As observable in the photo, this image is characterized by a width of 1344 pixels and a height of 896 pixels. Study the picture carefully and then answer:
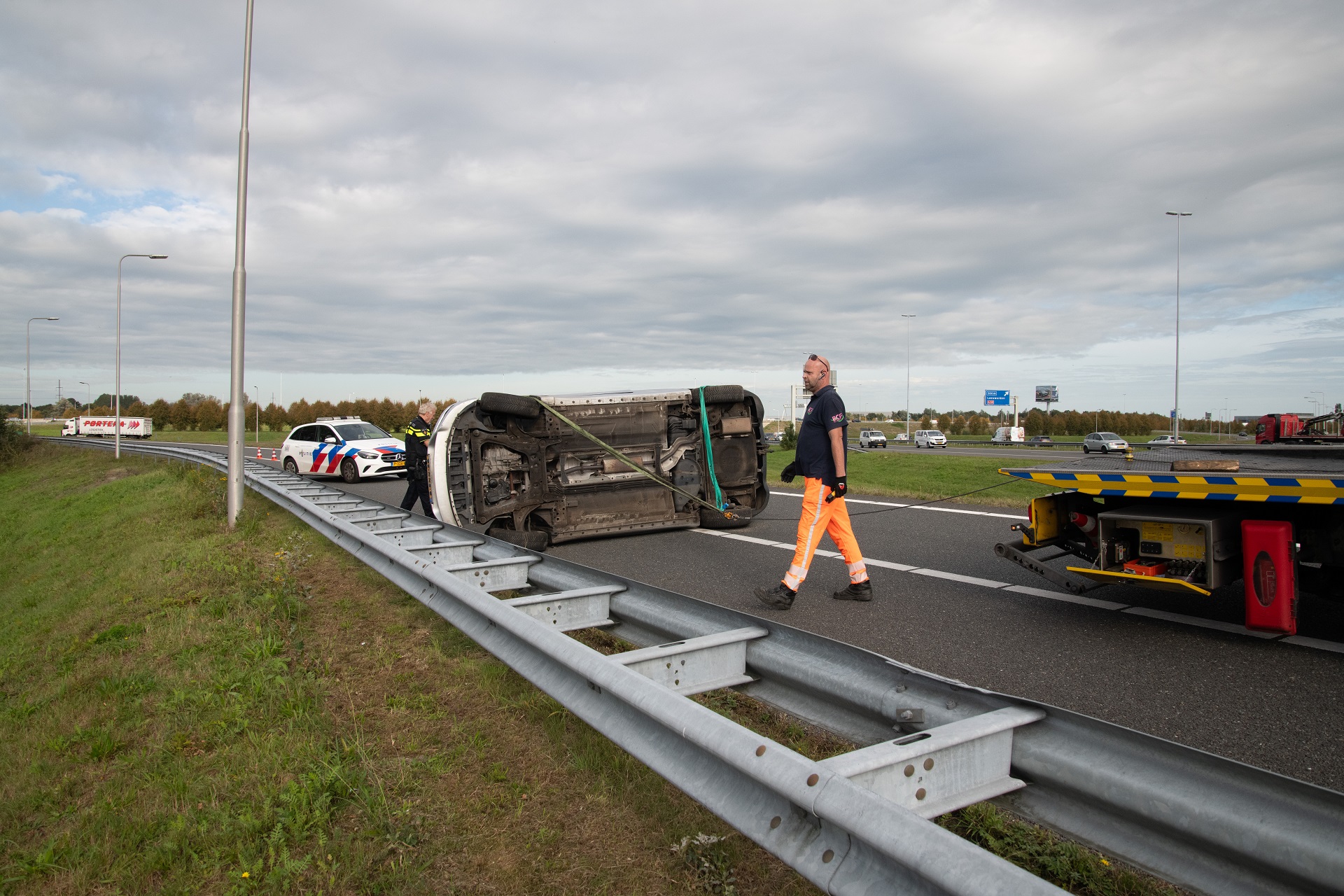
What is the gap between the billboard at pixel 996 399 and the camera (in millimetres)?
93250

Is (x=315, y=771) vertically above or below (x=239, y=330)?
below

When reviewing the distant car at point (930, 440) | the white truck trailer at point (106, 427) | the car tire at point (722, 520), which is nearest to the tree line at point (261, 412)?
the white truck trailer at point (106, 427)

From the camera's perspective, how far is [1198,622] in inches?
208

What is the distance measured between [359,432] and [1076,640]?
62.2 feet

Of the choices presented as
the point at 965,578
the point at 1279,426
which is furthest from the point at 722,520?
the point at 1279,426

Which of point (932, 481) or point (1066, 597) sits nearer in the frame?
point (1066, 597)

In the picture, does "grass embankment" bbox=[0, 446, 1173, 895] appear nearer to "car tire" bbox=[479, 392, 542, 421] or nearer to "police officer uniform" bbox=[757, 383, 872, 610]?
"police officer uniform" bbox=[757, 383, 872, 610]

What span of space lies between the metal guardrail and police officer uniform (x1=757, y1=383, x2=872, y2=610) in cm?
249

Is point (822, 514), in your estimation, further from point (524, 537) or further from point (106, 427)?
point (106, 427)

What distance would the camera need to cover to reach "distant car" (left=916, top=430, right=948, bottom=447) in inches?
2591

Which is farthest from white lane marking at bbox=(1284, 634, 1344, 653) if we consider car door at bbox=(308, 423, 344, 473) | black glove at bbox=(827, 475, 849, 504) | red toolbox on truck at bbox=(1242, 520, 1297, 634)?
car door at bbox=(308, 423, 344, 473)

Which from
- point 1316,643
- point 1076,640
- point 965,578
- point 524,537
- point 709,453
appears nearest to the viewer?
point 1316,643

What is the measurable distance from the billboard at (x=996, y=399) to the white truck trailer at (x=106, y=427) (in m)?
82.1

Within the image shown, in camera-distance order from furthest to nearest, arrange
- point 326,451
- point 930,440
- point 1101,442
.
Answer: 1. point 930,440
2. point 1101,442
3. point 326,451
